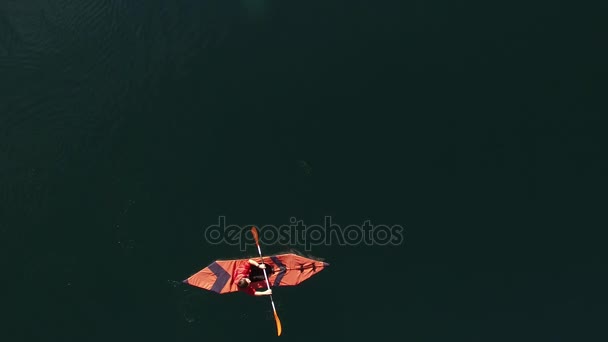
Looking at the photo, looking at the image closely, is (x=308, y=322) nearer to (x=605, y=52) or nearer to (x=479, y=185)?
(x=479, y=185)

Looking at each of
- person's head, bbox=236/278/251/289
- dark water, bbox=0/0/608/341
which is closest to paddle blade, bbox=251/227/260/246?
dark water, bbox=0/0/608/341

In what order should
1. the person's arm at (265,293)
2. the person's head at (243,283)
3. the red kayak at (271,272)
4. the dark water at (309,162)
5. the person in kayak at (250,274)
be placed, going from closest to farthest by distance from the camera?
the person's head at (243,283) → the person's arm at (265,293) → the person in kayak at (250,274) → the red kayak at (271,272) → the dark water at (309,162)

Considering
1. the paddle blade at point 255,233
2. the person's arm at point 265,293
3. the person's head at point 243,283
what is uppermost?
the paddle blade at point 255,233

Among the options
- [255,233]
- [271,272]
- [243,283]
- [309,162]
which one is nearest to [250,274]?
[271,272]

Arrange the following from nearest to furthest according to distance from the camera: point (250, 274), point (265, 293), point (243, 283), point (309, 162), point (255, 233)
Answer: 1. point (243, 283)
2. point (265, 293)
3. point (250, 274)
4. point (255, 233)
5. point (309, 162)

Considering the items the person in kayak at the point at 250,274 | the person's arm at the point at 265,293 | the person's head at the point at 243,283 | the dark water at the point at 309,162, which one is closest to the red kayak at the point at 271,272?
the person in kayak at the point at 250,274

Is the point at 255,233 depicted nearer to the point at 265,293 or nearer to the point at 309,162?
the point at 265,293

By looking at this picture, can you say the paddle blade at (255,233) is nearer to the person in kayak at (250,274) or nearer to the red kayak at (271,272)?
the red kayak at (271,272)
